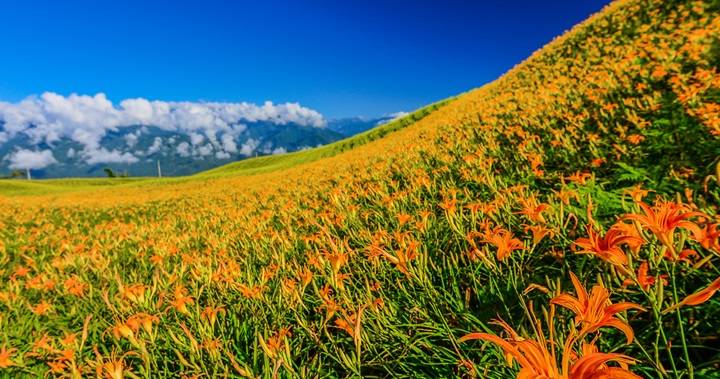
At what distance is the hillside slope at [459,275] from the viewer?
3.19ft

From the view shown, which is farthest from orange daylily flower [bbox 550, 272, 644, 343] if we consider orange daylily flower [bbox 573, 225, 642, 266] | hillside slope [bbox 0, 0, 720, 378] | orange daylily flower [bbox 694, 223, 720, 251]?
orange daylily flower [bbox 694, 223, 720, 251]

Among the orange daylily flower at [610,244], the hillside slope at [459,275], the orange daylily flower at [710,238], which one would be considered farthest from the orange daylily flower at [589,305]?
the orange daylily flower at [710,238]

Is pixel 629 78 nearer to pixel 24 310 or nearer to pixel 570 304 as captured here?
pixel 570 304

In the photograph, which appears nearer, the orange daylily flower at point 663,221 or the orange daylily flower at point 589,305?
the orange daylily flower at point 589,305

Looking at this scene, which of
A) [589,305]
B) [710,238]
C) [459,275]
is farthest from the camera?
[459,275]

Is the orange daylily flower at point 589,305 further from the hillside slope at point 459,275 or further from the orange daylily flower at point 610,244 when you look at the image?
the orange daylily flower at point 610,244

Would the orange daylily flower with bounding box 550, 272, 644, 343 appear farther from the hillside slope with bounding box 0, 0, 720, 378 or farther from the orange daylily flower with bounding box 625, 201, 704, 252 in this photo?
the orange daylily flower with bounding box 625, 201, 704, 252

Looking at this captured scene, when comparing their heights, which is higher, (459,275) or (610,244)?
(610,244)

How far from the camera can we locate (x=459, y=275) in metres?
1.98

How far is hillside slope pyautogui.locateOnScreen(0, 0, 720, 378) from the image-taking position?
972mm

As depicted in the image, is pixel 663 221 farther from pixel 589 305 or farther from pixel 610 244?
pixel 589 305

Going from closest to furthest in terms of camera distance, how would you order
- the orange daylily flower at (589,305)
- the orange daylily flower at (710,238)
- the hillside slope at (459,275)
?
the orange daylily flower at (589,305) → the orange daylily flower at (710,238) → the hillside slope at (459,275)

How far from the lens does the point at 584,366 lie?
59 centimetres

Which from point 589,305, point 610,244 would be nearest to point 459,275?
point 610,244
